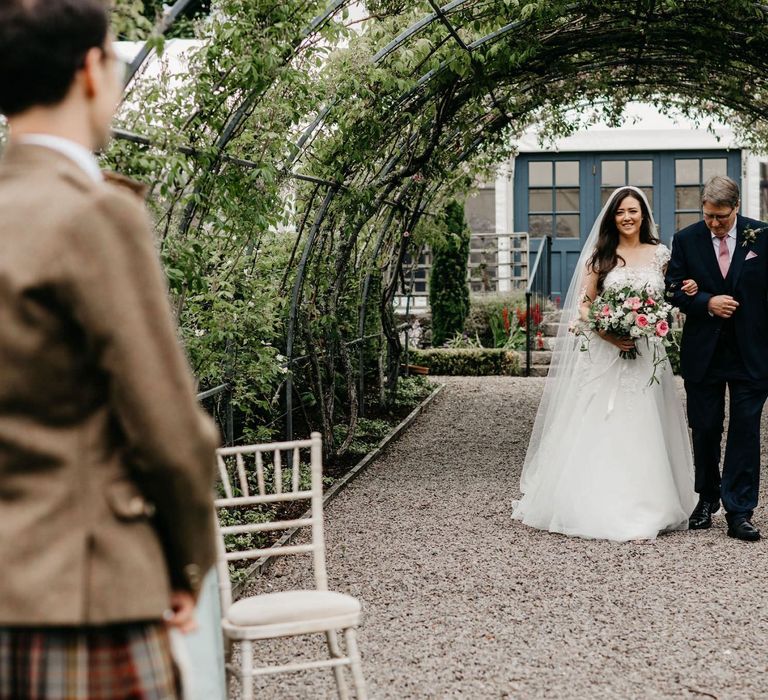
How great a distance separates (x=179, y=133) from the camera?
4312 millimetres

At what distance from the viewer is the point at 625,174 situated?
18.2 metres

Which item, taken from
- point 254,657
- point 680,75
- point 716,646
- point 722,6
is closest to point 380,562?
point 254,657

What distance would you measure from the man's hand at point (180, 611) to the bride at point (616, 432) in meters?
4.56

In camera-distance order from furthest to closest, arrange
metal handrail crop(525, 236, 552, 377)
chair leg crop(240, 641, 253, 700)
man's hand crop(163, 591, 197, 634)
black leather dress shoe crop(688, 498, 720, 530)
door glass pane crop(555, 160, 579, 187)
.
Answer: door glass pane crop(555, 160, 579, 187)
metal handrail crop(525, 236, 552, 377)
black leather dress shoe crop(688, 498, 720, 530)
chair leg crop(240, 641, 253, 700)
man's hand crop(163, 591, 197, 634)

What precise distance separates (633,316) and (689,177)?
13.3 m

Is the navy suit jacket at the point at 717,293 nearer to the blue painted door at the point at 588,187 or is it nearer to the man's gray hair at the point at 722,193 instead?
the man's gray hair at the point at 722,193

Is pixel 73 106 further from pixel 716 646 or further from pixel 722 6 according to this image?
pixel 722 6

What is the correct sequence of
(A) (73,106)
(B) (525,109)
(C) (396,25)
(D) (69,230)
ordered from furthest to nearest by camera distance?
(B) (525,109), (C) (396,25), (A) (73,106), (D) (69,230)

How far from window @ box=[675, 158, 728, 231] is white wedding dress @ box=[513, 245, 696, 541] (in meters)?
12.6

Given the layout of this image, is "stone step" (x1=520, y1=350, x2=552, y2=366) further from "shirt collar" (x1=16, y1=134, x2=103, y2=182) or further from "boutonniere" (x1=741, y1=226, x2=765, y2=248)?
"shirt collar" (x1=16, y1=134, x2=103, y2=182)

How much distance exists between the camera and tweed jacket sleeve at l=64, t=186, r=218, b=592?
4.38 feet

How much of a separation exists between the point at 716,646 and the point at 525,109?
707 centimetres

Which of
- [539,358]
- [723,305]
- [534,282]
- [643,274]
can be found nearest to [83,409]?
[723,305]

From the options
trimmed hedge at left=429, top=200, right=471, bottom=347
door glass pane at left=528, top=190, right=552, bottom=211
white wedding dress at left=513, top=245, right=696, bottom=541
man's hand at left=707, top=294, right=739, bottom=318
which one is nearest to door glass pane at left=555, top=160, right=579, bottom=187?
door glass pane at left=528, top=190, right=552, bottom=211
